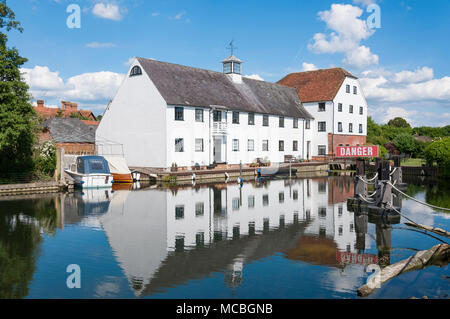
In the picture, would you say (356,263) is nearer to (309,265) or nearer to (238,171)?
(309,265)

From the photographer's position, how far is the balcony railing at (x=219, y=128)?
1566 inches

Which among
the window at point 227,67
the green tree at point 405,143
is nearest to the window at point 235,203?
the window at point 227,67

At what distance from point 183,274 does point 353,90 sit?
50805 mm

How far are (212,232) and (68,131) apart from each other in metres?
42.0

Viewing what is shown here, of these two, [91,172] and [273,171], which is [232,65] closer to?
[273,171]

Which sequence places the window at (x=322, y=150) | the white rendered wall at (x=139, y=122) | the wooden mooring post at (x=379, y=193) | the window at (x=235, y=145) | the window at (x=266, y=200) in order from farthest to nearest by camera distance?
the window at (x=322, y=150) < the window at (x=235, y=145) < the white rendered wall at (x=139, y=122) < the window at (x=266, y=200) < the wooden mooring post at (x=379, y=193)

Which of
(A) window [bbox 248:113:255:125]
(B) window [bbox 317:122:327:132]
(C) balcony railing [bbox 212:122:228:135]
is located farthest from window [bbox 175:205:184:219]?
(B) window [bbox 317:122:327:132]

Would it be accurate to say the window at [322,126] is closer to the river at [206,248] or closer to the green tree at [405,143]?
the green tree at [405,143]

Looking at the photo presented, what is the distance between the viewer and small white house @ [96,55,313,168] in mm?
36219

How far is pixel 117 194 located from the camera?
84.2 feet

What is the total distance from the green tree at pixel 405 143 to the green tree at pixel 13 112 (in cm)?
5690

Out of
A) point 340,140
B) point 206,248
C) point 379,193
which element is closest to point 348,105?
point 340,140
